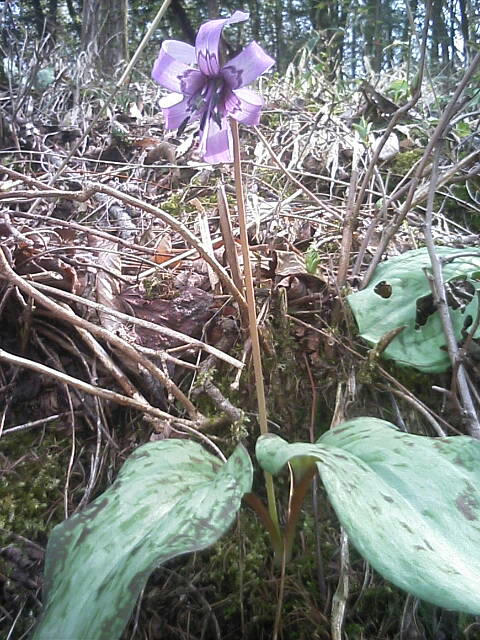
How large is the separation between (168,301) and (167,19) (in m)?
8.28

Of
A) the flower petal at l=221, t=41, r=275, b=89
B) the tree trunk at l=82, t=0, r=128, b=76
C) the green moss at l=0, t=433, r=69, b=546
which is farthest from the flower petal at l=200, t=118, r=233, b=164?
the tree trunk at l=82, t=0, r=128, b=76

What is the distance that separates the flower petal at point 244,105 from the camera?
42.3 inches

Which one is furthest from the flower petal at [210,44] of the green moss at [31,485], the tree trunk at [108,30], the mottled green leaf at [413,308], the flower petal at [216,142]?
the tree trunk at [108,30]

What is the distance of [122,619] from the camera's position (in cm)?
58

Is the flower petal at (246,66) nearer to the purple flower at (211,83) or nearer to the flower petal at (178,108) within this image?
the purple flower at (211,83)

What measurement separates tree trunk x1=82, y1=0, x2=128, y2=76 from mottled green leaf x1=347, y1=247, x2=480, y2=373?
336cm

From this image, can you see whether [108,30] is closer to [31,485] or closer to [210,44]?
[210,44]

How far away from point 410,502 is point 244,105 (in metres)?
0.83

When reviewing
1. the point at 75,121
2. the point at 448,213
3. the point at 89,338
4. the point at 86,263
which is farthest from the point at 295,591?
the point at 75,121

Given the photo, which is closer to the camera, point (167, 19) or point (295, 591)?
point (295, 591)

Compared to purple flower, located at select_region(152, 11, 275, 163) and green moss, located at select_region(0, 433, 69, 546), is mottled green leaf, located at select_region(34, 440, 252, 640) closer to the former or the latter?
green moss, located at select_region(0, 433, 69, 546)

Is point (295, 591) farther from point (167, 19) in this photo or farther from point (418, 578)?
point (167, 19)

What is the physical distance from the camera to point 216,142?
116 cm

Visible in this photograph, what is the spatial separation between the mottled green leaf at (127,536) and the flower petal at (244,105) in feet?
2.25
